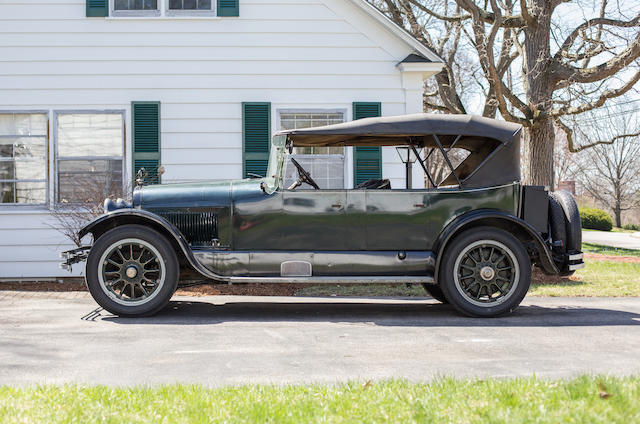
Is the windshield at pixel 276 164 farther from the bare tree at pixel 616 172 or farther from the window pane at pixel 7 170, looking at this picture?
the bare tree at pixel 616 172

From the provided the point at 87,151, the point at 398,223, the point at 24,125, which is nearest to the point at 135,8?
the point at 87,151

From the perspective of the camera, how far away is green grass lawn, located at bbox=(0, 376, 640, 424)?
10.5 feet

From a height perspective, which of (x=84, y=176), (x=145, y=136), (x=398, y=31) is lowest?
(x=84, y=176)

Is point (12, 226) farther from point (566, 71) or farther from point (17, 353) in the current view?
point (566, 71)

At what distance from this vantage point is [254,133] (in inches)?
419

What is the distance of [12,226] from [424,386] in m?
8.66

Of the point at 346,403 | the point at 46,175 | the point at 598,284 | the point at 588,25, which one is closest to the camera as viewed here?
the point at 346,403

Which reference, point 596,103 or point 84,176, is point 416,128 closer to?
point 84,176

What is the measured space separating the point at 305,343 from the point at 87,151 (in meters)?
6.67

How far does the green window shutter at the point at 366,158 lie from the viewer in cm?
1061

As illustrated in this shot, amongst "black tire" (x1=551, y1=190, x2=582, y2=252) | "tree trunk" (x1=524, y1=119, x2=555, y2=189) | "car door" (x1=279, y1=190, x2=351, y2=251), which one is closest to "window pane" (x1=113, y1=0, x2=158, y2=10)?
"car door" (x1=279, y1=190, x2=351, y2=251)

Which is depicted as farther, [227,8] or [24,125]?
[227,8]

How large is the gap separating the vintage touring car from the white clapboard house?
12.0ft

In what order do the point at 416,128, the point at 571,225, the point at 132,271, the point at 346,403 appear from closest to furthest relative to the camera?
the point at 346,403 → the point at 132,271 → the point at 571,225 → the point at 416,128
